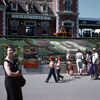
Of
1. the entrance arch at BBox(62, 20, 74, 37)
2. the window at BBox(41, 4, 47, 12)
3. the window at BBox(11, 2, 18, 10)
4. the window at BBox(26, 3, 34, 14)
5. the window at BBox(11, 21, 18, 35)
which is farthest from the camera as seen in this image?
the window at BBox(41, 4, 47, 12)

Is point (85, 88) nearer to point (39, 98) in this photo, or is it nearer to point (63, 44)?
point (39, 98)

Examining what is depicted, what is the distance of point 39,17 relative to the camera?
30.2 metres

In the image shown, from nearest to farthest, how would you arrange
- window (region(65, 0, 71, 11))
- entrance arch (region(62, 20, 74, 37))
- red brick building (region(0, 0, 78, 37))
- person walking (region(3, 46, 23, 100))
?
person walking (region(3, 46, 23, 100)) < red brick building (region(0, 0, 78, 37)) < entrance arch (region(62, 20, 74, 37)) < window (region(65, 0, 71, 11))

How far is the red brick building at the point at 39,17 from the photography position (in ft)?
96.9

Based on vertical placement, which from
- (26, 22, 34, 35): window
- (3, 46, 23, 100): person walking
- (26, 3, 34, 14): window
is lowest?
(3, 46, 23, 100): person walking

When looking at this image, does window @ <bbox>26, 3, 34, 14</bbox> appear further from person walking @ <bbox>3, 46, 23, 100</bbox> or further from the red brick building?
person walking @ <bbox>3, 46, 23, 100</bbox>

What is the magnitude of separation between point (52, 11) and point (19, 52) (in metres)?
17.5

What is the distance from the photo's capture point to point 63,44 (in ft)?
68.6

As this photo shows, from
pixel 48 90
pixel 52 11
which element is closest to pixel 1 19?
pixel 52 11

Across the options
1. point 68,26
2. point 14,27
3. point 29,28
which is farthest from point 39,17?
point 68,26

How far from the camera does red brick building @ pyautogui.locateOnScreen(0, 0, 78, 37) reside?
96.9 feet

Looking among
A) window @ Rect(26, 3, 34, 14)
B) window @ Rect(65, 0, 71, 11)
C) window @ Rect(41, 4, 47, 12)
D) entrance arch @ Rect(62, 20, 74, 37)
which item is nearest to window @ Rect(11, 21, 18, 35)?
window @ Rect(26, 3, 34, 14)

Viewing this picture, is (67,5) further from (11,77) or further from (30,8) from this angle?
(11,77)

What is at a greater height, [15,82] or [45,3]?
[45,3]
